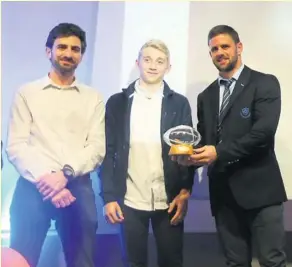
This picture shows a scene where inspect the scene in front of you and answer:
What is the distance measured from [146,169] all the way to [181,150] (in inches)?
6.6

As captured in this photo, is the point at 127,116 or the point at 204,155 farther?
the point at 127,116

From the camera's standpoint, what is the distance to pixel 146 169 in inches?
54.9

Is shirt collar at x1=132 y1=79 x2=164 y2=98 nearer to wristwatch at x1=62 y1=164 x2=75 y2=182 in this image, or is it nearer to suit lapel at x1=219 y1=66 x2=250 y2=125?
suit lapel at x1=219 y1=66 x2=250 y2=125

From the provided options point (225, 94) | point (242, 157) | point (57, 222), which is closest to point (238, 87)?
point (225, 94)

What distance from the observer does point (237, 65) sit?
4.65 feet

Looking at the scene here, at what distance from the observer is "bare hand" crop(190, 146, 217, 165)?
4.28ft

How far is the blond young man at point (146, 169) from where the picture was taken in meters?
1.37

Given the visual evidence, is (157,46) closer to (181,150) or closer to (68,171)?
(181,150)

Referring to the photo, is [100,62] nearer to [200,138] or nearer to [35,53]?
[35,53]

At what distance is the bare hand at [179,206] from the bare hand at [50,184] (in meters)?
0.36

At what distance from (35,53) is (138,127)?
477mm

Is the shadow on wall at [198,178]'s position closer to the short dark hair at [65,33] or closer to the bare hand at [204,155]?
the bare hand at [204,155]

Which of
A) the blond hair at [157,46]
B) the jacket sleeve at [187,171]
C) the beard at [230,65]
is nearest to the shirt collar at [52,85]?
the blond hair at [157,46]

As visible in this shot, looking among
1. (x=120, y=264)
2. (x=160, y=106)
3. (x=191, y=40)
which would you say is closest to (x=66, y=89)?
(x=160, y=106)
